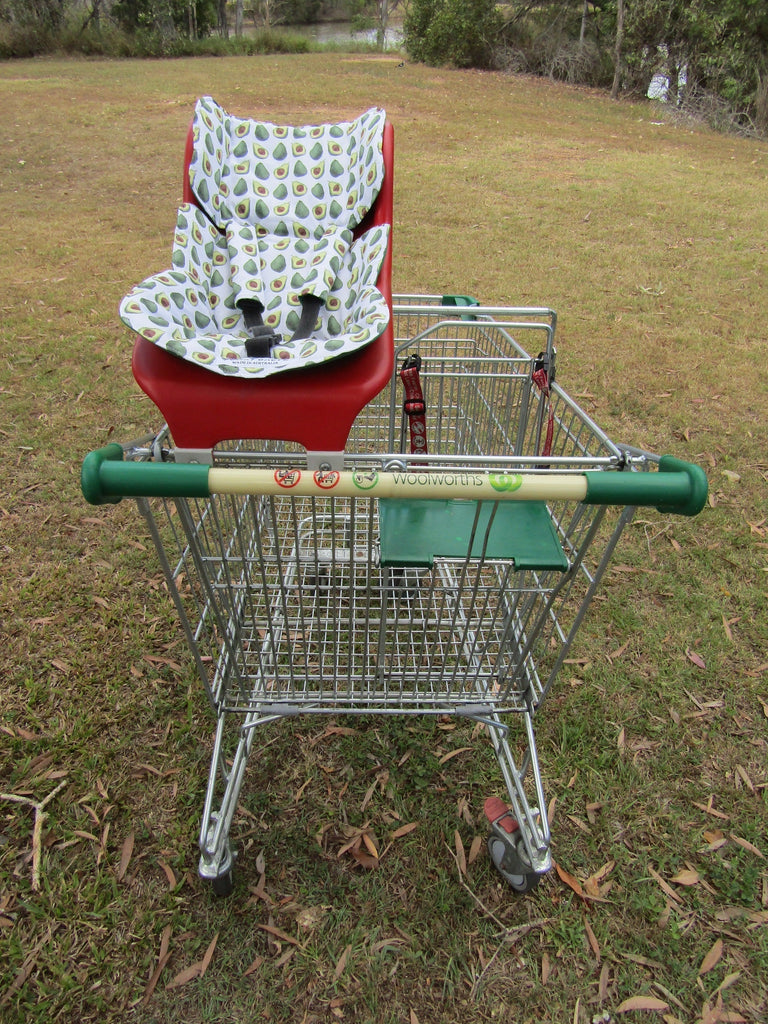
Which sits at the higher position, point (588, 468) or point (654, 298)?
point (588, 468)

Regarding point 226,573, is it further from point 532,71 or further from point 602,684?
point 532,71

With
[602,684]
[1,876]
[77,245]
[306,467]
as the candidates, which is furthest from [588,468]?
[77,245]

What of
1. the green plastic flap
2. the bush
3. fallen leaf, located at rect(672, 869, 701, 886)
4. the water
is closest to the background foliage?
the bush

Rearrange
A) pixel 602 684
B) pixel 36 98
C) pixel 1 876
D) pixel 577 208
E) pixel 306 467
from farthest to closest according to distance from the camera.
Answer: pixel 36 98, pixel 577 208, pixel 602 684, pixel 1 876, pixel 306 467

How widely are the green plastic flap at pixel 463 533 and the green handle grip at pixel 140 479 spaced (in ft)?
1.52

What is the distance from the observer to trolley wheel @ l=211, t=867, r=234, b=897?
66.7 inches

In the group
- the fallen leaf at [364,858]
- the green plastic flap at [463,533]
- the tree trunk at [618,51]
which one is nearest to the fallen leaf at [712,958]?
the fallen leaf at [364,858]

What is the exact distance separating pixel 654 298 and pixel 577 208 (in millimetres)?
2751

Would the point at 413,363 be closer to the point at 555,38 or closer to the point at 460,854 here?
the point at 460,854

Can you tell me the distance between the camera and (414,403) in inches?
75.4

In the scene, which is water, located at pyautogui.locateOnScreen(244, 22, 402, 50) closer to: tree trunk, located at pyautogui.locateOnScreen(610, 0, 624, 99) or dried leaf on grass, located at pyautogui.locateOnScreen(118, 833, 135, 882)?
tree trunk, located at pyautogui.locateOnScreen(610, 0, 624, 99)

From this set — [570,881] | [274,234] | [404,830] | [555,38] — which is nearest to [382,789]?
[404,830]

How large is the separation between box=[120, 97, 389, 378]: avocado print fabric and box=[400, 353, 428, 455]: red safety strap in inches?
9.2

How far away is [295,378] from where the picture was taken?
145 centimetres
